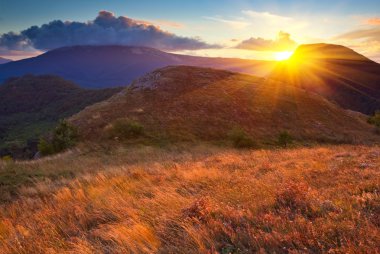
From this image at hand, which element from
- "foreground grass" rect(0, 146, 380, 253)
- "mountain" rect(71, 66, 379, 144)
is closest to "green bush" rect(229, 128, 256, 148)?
"mountain" rect(71, 66, 379, 144)

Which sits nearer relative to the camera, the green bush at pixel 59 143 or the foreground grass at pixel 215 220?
the foreground grass at pixel 215 220

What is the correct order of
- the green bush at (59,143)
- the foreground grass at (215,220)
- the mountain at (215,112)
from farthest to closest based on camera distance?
the mountain at (215,112)
the green bush at (59,143)
the foreground grass at (215,220)

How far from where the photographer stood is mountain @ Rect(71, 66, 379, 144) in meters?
36.9

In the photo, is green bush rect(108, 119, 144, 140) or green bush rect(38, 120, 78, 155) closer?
green bush rect(38, 120, 78, 155)

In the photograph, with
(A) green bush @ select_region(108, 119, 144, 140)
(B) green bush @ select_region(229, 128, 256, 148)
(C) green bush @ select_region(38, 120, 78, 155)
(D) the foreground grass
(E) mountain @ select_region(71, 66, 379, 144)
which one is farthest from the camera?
(E) mountain @ select_region(71, 66, 379, 144)

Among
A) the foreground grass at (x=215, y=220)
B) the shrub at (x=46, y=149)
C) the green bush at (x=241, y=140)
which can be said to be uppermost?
the foreground grass at (x=215, y=220)

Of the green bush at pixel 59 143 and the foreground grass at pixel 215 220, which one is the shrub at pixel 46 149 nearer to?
the green bush at pixel 59 143

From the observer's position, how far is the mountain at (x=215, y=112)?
36.9 m

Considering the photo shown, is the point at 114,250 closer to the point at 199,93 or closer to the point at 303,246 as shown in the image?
the point at 303,246

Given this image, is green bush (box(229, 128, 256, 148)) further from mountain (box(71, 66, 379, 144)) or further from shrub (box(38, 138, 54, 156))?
shrub (box(38, 138, 54, 156))

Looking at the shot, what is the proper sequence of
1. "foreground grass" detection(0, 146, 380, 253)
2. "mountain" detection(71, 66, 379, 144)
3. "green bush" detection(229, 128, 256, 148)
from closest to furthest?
1. "foreground grass" detection(0, 146, 380, 253)
2. "green bush" detection(229, 128, 256, 148)
3. "mountain" detection(71, 66, 379, 144)

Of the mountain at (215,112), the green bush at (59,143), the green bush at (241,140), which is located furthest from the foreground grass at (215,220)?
the mountain at (215,112)

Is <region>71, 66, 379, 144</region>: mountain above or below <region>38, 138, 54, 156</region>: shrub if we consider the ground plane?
above

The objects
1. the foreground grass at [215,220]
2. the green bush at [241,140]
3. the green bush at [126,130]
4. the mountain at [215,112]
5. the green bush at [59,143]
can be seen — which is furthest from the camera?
the mountain at [215,112]
